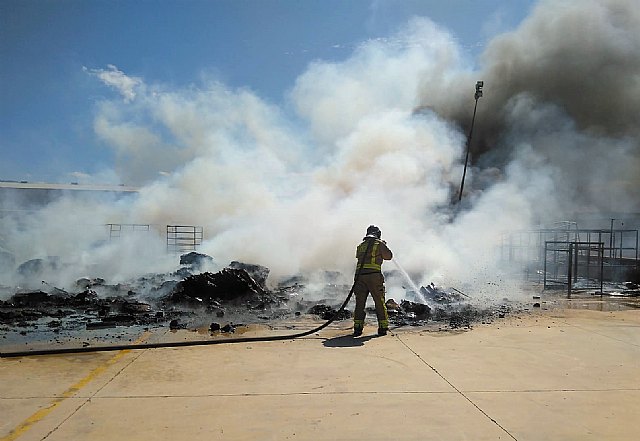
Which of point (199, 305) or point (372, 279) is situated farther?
point (199, 305)

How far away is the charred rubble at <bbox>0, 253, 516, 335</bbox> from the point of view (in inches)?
335

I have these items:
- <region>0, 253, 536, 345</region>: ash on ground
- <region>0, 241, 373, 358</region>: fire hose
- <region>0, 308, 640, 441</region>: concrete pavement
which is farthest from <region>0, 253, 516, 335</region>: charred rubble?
<region>0, 308, 640, 441</region>: concrete pavement

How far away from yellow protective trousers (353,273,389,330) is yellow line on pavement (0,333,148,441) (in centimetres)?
292

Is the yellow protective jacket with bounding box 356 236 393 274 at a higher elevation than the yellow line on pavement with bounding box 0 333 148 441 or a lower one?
higher

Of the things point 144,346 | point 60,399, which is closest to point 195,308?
point 144,346

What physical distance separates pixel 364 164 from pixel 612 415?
580 inches

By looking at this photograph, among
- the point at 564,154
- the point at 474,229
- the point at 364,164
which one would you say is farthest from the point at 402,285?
the point at 564,154

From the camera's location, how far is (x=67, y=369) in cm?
555

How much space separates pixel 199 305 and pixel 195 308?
0.17 meters

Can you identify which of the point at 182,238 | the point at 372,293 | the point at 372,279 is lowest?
the point at 372,293

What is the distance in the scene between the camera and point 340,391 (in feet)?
15.6

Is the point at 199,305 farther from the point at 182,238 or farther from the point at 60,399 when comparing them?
the point at 182,238

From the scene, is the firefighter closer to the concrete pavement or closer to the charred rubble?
the concrete pavement

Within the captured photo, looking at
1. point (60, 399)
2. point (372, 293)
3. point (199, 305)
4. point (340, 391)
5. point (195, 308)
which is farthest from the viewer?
point (199, 305)
